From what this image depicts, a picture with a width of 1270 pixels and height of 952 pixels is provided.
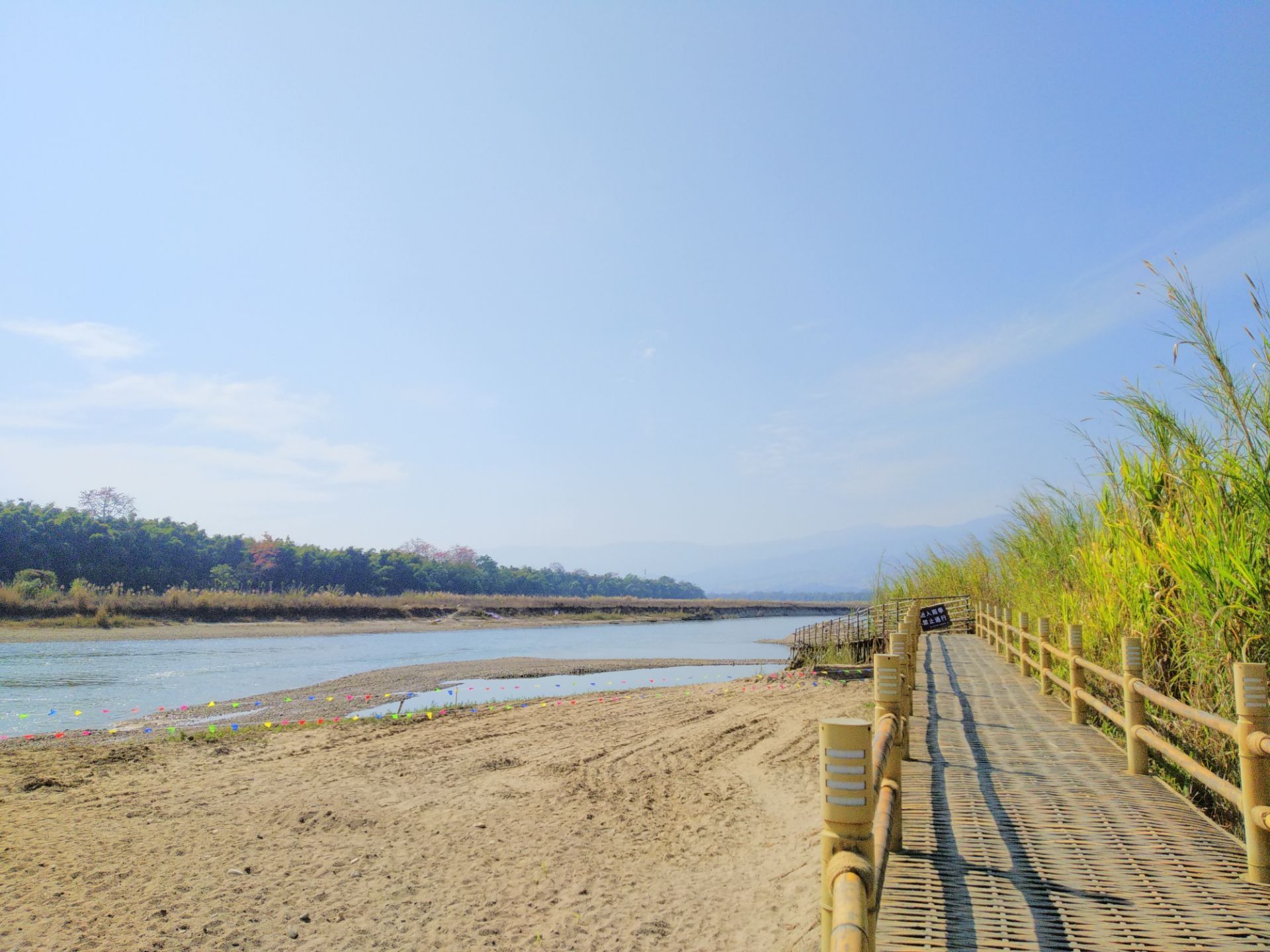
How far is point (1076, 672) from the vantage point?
653cm

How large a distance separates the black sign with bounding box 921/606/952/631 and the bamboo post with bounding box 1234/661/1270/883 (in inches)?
584

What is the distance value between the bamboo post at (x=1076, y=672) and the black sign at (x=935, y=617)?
11.1 metres

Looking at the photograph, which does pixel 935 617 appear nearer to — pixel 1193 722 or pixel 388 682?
pixel 388 682

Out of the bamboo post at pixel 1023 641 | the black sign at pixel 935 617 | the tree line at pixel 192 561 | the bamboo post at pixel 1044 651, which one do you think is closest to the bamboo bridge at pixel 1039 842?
the bamboo post at pixel 1044 651

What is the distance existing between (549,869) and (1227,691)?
15.5ft

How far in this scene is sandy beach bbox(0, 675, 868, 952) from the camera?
4.99 m

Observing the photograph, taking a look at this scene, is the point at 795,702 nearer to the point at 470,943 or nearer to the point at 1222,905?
the point at 470,943

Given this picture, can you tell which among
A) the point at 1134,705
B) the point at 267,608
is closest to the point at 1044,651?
the point at 1134,705

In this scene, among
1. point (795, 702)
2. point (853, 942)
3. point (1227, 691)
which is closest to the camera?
point (853, 942)

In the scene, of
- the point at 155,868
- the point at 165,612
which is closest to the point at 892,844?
the point at 155,868

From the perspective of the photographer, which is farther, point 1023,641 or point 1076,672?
point 1023,641

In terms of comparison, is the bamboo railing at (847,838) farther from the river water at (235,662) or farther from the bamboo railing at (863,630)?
the bamboo railing at (863,630)

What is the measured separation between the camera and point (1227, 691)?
4516mm

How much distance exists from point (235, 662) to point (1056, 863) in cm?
2390
